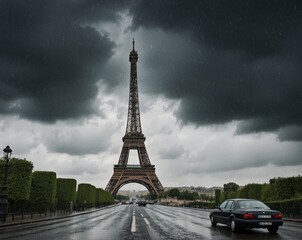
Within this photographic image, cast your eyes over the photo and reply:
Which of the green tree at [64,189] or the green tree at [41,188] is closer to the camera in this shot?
the green tree at [41,188]

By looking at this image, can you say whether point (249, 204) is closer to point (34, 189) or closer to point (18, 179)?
point (18, 179)

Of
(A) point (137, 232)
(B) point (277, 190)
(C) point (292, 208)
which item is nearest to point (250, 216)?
(A) point (137, 232)

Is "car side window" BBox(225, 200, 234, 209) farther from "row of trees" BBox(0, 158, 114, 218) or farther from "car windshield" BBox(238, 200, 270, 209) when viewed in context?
"row of trees" BBox(0, 158, 114, 218)

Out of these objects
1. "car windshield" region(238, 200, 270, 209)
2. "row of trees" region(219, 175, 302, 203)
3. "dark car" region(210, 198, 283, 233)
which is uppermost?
"row of trees" region(219, 175, 302, 203)

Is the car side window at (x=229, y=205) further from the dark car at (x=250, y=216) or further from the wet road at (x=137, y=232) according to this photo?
the wet road at (x=137, y=232)

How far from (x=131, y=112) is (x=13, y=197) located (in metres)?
67.3

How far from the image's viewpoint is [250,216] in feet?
46.3

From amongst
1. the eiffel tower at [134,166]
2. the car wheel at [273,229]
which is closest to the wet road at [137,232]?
the car wheel at [273,229]

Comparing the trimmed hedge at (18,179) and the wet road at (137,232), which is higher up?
the trimmed hedge at (18,179)

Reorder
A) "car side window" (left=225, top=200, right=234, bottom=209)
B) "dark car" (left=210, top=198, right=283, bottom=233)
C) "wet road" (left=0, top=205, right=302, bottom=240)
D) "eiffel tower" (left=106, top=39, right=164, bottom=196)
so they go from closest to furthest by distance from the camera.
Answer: "wet road" (left=0, top=205, right=302, bottom=240) < "dark car" (left=210, top=198, right=283, bottom=233) < "car side window" (left=225, top=200, right=234, bottom=209) < "eiffel tower" (left=106, top=39, right=164, bottom=196)

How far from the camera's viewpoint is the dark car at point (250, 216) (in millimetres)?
14070

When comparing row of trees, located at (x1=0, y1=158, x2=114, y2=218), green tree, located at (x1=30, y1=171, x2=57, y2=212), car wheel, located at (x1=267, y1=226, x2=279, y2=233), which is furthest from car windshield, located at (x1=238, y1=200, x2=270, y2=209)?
green tree, located at (x1=30, y1=171, x2=57, y2=212)

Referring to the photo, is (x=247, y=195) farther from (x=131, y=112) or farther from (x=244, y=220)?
(x=131, y=112)

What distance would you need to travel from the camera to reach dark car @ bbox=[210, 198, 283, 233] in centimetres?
1407
